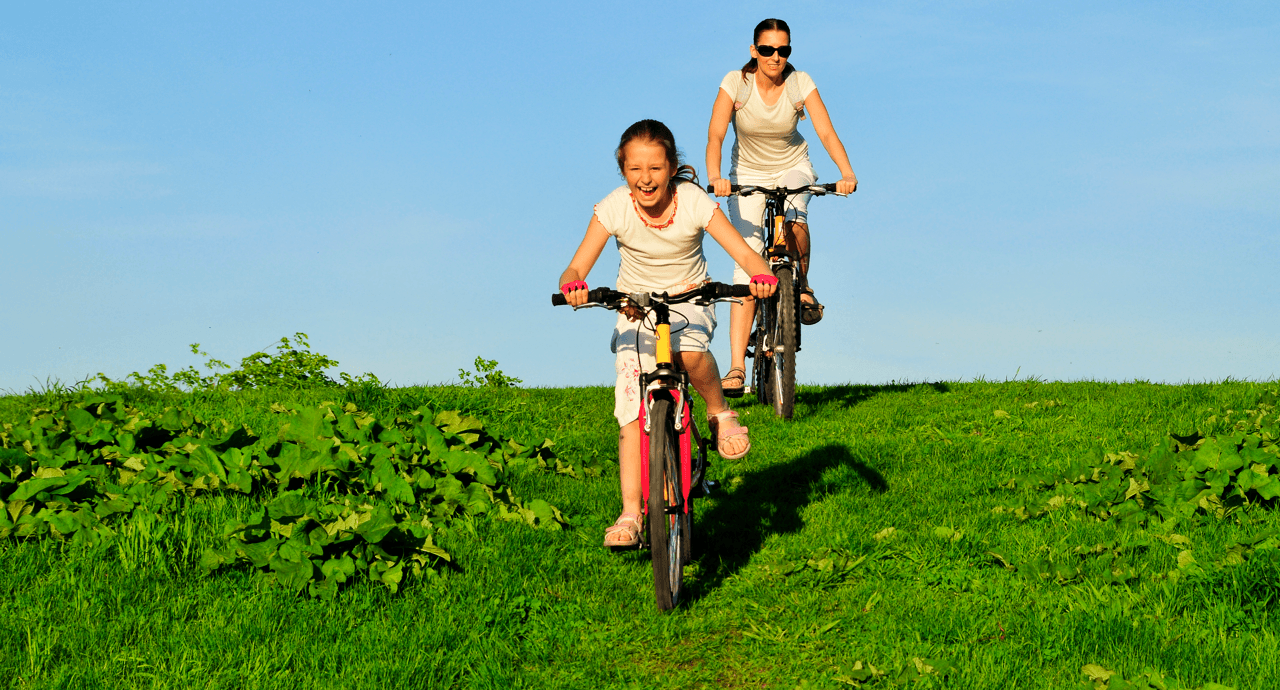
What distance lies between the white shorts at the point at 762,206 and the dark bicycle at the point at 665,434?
4538 mm

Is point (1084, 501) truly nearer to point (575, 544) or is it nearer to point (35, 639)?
point (575, 544)

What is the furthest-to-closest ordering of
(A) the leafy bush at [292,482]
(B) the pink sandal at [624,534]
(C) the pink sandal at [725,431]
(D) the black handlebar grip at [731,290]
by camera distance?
(C) the pink sandal at [725,431]
(A) the leafy bush at [292,482]
(B) the pink sandal at [624,534]
(D) the black handlebar grip at [731,290]

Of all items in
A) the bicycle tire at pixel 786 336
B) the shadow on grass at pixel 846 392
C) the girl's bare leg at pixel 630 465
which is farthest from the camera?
the shadow on grass at pixel 846 392

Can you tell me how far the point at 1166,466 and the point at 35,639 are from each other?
265 inches

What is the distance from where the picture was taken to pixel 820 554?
6.39 m

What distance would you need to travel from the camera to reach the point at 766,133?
404 inches

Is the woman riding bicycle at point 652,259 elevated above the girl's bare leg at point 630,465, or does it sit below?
above

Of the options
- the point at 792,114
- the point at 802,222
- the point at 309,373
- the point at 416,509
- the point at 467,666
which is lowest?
the point at 467,666

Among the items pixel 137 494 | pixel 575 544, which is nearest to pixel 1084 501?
pixel 575 544

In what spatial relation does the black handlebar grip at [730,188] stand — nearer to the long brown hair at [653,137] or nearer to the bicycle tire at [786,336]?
the bicycle tire at [786,336]

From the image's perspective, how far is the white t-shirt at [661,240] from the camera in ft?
19.3

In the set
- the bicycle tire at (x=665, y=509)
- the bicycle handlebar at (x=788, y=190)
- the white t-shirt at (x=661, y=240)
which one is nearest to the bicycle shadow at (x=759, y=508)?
the bicycle tire at (x=665, y=509)

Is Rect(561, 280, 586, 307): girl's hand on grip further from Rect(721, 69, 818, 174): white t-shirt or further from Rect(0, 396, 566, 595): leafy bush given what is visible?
Rect(721, 69, 818, 174): white t-shirt

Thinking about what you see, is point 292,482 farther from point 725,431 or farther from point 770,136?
point 770,136
